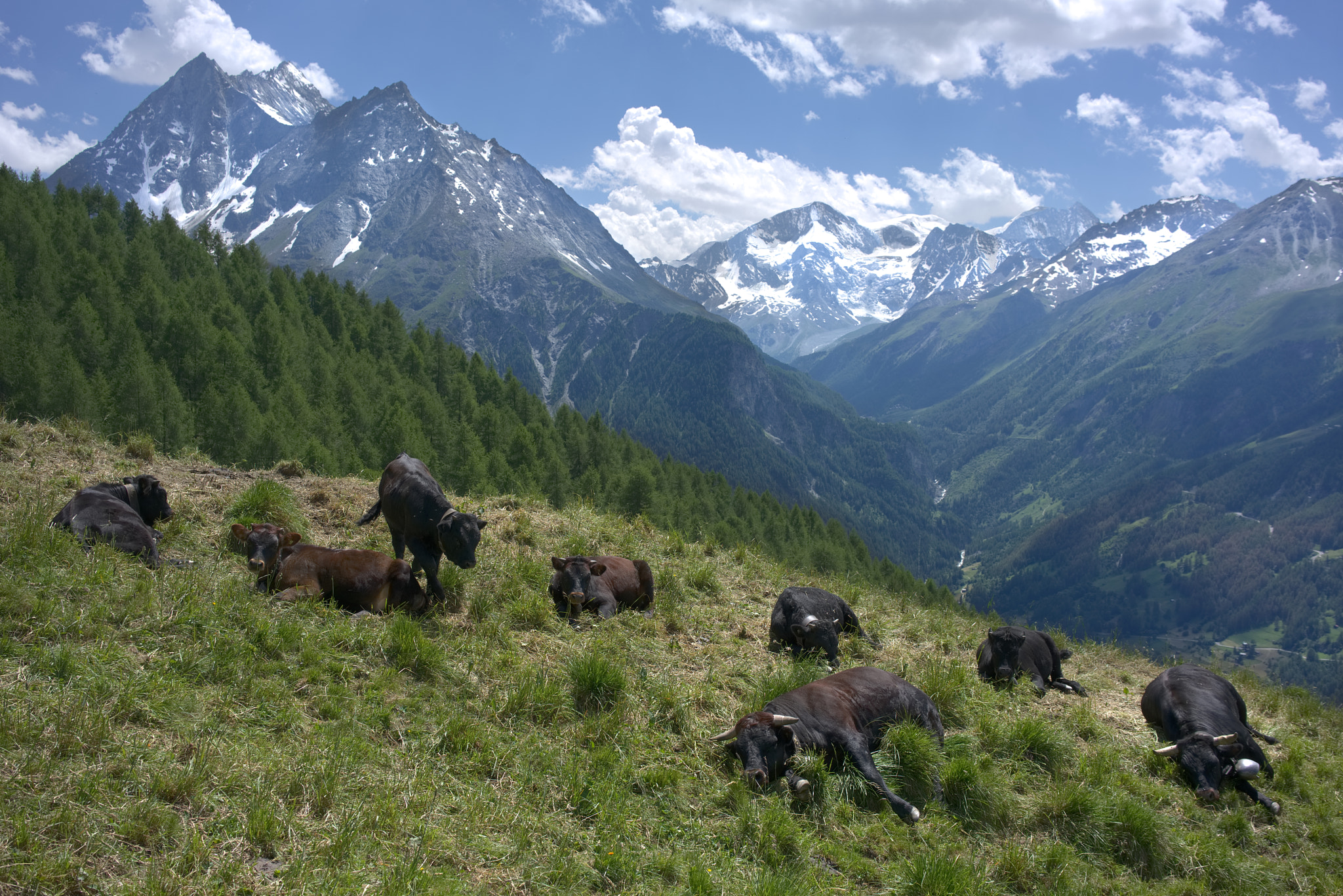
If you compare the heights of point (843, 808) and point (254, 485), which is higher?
point (254, 485)

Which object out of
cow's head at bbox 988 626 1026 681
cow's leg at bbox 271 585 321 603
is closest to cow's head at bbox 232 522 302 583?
cow's leg at bbox 271 585 321 603

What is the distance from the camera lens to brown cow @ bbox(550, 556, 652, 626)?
10.8m

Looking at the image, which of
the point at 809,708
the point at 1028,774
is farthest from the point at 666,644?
the point at 1028,774

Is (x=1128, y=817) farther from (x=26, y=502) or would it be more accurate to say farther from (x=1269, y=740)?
(x=26, y=502)

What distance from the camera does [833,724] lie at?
791 centimetres

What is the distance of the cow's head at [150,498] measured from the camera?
10.6 meters

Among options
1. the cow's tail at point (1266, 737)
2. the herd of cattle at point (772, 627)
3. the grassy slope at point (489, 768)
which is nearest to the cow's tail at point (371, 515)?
the herd of cattle at point (772, 627)

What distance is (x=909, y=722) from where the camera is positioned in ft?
26.7

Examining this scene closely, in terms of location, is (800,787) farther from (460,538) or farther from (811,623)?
(460,538)

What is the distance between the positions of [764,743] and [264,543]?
7335 mm

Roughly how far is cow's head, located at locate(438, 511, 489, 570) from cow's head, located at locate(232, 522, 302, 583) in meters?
2.30

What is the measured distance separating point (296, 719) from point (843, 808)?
17.4 ft

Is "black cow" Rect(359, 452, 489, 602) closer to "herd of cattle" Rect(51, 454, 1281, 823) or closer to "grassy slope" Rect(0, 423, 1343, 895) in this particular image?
"herd of cattle" Rect(51, 454, 1281, 823)

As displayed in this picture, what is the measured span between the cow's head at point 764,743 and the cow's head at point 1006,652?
5.15 m
